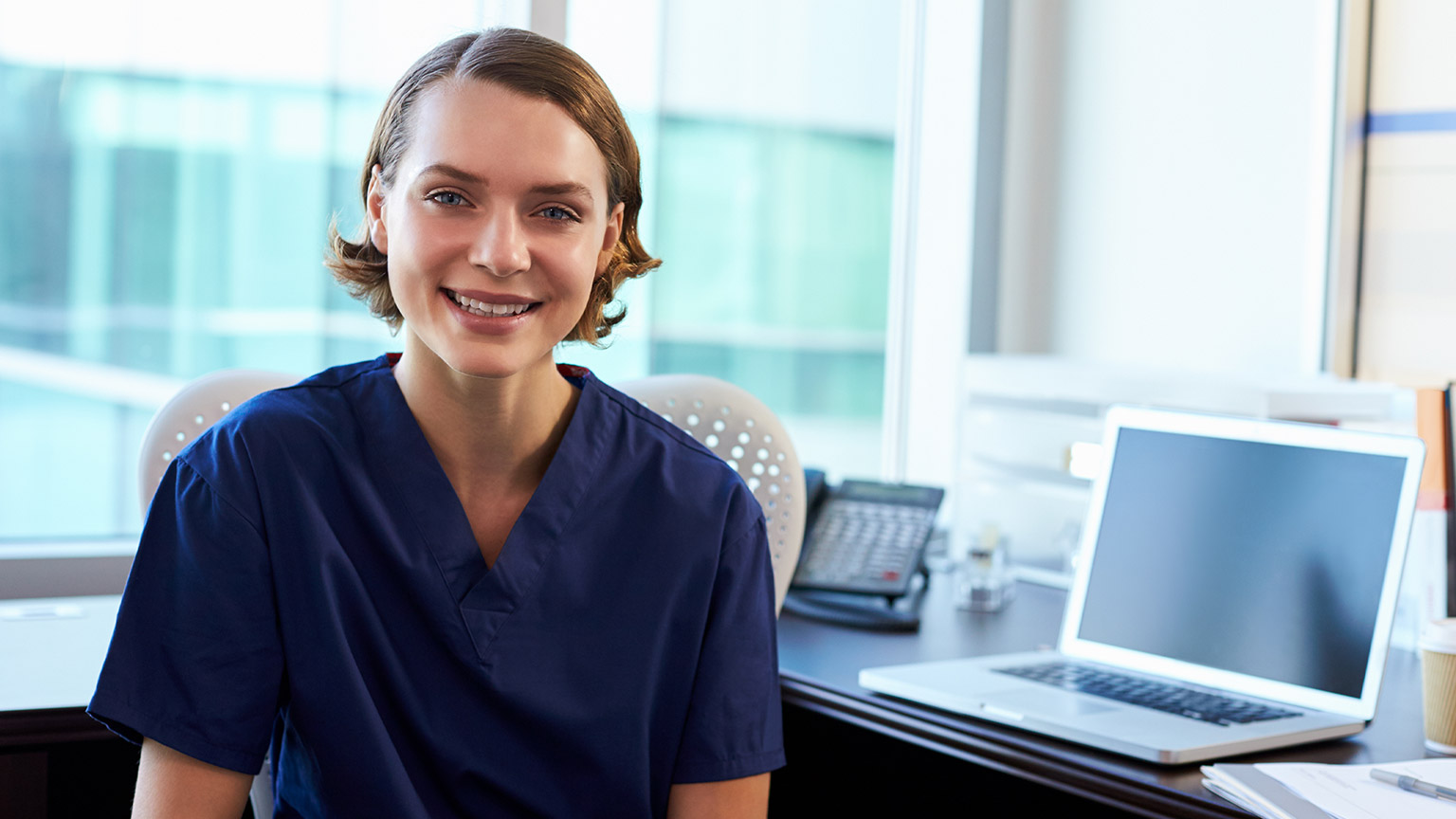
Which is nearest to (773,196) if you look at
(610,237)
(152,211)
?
(152,211)

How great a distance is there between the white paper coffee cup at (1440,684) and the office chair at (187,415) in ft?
3.68

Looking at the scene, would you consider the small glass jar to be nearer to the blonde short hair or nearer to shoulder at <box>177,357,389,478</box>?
the blonde short hair

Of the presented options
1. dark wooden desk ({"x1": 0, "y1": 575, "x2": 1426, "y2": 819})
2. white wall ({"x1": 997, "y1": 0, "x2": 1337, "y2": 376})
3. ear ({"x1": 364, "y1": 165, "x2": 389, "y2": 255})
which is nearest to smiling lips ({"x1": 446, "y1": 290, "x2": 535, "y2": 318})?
ear ({"x1": 364, "y1": 165, "x2": 389, "y2": 255})

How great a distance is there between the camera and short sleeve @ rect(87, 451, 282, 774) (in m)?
0.98

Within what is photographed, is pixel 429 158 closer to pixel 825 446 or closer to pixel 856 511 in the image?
pixel 856 511

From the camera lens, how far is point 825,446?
239cm

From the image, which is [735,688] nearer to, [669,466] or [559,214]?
[669,466]

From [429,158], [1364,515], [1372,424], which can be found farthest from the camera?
[1372,424]

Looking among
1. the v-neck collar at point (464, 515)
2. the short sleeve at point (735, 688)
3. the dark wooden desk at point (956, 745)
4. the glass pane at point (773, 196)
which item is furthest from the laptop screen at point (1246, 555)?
the glass pane at point (773, 196)

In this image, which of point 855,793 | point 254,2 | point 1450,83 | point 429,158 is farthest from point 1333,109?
point 254,2

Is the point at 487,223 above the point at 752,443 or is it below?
above

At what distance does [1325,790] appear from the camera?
1.02m

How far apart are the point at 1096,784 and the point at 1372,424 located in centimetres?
77

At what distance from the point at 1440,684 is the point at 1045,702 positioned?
347 mm
